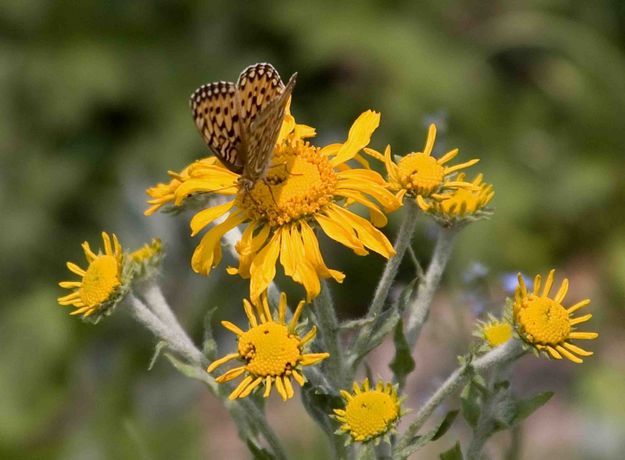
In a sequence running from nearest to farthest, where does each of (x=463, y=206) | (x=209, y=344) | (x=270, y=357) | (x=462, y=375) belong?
(x=270, y=357) → (x=462, y=375) → (x=209, y=344) → (x=463, y=206)

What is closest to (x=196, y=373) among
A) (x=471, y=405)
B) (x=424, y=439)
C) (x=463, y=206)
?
(x=424, y=439)

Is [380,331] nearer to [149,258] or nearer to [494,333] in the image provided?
[494,333]

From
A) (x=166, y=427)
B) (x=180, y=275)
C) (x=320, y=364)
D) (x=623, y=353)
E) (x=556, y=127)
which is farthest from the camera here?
(x=556, y=127)

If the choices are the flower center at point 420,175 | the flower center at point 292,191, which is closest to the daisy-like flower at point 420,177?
the flower center at point 420,175

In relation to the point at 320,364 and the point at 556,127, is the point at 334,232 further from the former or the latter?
the point at 556,127

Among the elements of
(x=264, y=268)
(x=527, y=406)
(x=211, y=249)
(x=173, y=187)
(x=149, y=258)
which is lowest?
(x=527, y=406)

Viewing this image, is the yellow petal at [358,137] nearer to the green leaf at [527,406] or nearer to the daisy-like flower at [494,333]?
the daisy-like flower at [494,333]

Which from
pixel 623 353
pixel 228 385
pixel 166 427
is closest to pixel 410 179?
pixel 228 385
